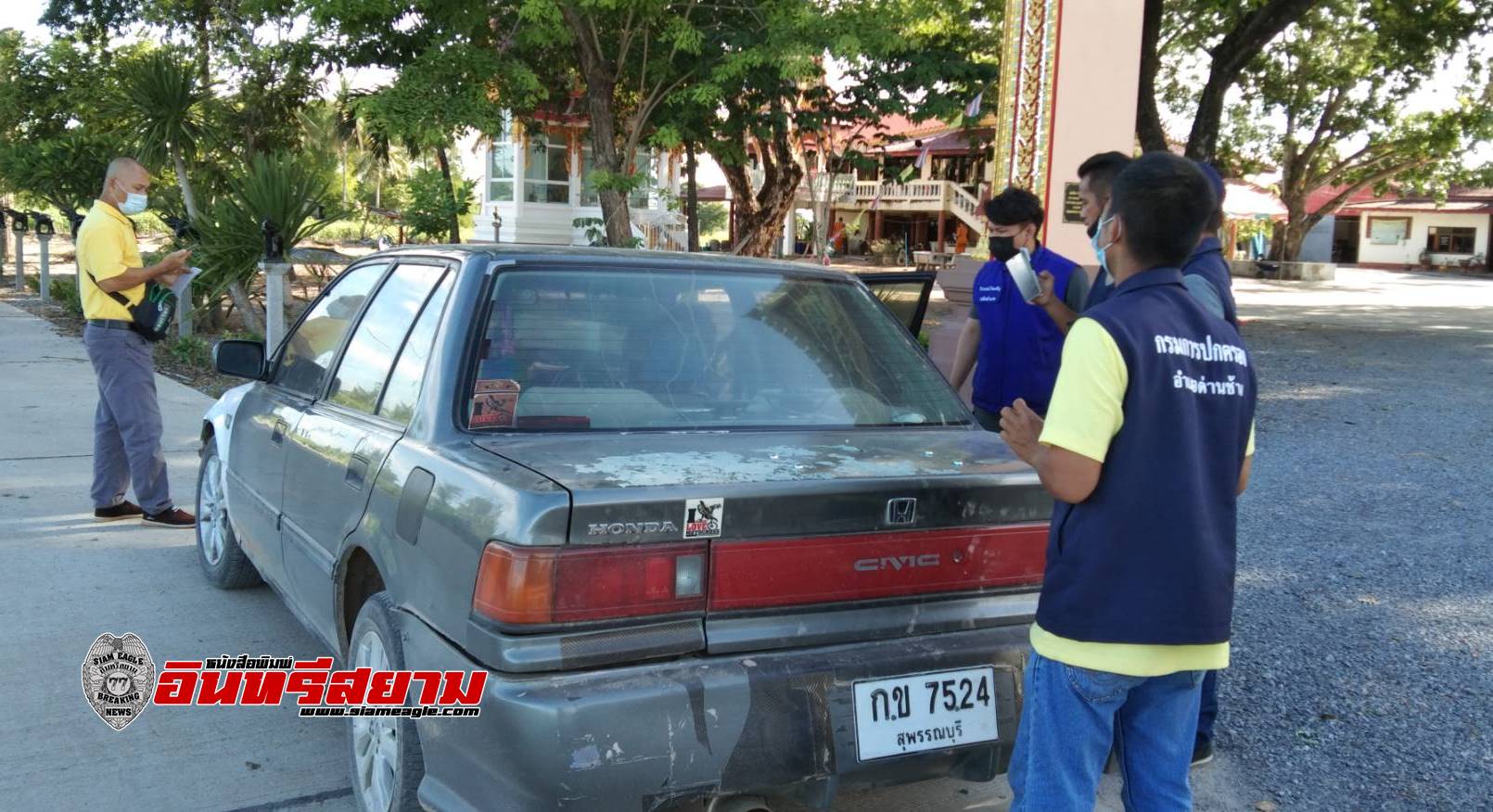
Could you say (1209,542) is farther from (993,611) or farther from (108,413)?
(108,413)

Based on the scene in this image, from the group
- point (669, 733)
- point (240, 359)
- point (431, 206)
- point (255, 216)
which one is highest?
point (431, 206)

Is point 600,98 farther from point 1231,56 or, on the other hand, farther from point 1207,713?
point 1207,713

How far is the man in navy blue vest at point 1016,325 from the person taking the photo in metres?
4.36

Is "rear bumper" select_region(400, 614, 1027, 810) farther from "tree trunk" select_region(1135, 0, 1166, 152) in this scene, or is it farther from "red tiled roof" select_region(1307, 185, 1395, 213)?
"red tiled roof" select_region(1307, 185, 1395, 213)

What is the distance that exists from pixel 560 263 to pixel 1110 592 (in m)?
1.83

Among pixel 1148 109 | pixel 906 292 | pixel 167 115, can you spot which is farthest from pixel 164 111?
pixel 1148 109

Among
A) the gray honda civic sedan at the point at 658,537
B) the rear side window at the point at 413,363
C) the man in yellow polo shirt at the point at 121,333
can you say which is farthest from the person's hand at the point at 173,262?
the rear side window at the point at 413,363

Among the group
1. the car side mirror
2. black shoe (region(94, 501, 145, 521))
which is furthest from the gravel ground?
black shoe (region(94, 501, 145, 521))

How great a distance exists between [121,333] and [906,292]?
3.90 metres

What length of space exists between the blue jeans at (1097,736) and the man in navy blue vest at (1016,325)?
6.40 feet

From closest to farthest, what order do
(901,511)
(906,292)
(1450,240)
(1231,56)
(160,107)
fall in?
(901,511) → (906,292) → (160,107) → (1231,56) → (1450,240)

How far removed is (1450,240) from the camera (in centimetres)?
5475

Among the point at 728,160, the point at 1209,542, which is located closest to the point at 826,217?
the point at 728,160

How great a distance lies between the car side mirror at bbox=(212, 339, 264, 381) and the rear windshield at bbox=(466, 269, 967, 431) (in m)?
1.80
